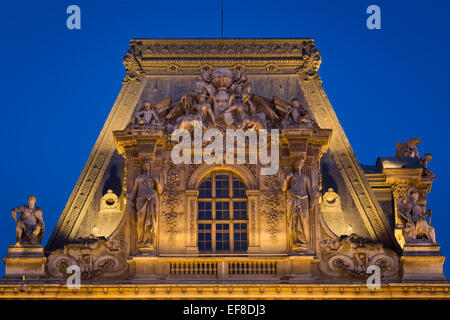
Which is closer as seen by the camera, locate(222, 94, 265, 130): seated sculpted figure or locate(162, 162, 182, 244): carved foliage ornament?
locate(162, 162, 182, 244): carved foliage ornament

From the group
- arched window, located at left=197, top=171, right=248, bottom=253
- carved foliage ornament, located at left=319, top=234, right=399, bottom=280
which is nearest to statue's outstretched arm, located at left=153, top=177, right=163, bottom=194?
arched window, located at left=197, top=171, right=248, bottom=253

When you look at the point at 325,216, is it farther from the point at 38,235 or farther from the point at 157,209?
the point at 38,235

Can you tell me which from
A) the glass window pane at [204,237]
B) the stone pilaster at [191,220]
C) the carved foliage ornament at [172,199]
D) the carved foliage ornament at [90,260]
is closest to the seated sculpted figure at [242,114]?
the carved foliage ornament at [172,199]

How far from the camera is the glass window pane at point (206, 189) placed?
33.1 m

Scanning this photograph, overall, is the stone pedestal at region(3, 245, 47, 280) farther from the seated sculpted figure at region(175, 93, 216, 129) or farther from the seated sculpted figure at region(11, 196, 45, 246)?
the seated sculpted figure at region(175, 93, 216, 129)

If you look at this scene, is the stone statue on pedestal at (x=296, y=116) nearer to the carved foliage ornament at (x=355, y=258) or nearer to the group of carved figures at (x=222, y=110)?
the group of carved figures at (x=222, y=110)

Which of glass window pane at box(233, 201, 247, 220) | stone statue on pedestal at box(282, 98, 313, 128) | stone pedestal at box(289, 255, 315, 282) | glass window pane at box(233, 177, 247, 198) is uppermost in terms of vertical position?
stone statue on pedestal at box(282, 98, 313, 128)

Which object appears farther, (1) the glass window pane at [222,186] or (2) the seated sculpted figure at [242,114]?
(2) the seated sculpted figure at [242,114]

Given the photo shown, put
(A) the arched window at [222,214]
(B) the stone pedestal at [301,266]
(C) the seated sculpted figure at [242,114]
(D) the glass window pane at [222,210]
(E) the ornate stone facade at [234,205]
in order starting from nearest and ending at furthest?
1. (B) the stone pedestal at [301,266]
2. (E) the ornate stone facade at [234,205]
3. (A) the arched window at [222,214]
4. (D) the glass window pane at [222,210]
5. (C) the seated sculpted figure at [242,114]

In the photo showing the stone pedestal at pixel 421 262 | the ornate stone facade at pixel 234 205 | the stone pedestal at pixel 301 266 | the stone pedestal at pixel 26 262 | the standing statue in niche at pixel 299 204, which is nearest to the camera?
the stone pedestal at pixel 421 262

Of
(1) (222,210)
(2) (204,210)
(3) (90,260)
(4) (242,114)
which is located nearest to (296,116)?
(4) (242,114)

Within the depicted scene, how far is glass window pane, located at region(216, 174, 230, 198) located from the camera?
33094 mm

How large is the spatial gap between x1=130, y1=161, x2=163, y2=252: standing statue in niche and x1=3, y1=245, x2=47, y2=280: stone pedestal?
10.5ft

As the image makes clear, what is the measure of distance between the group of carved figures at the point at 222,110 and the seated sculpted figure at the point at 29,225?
4.32 metres
